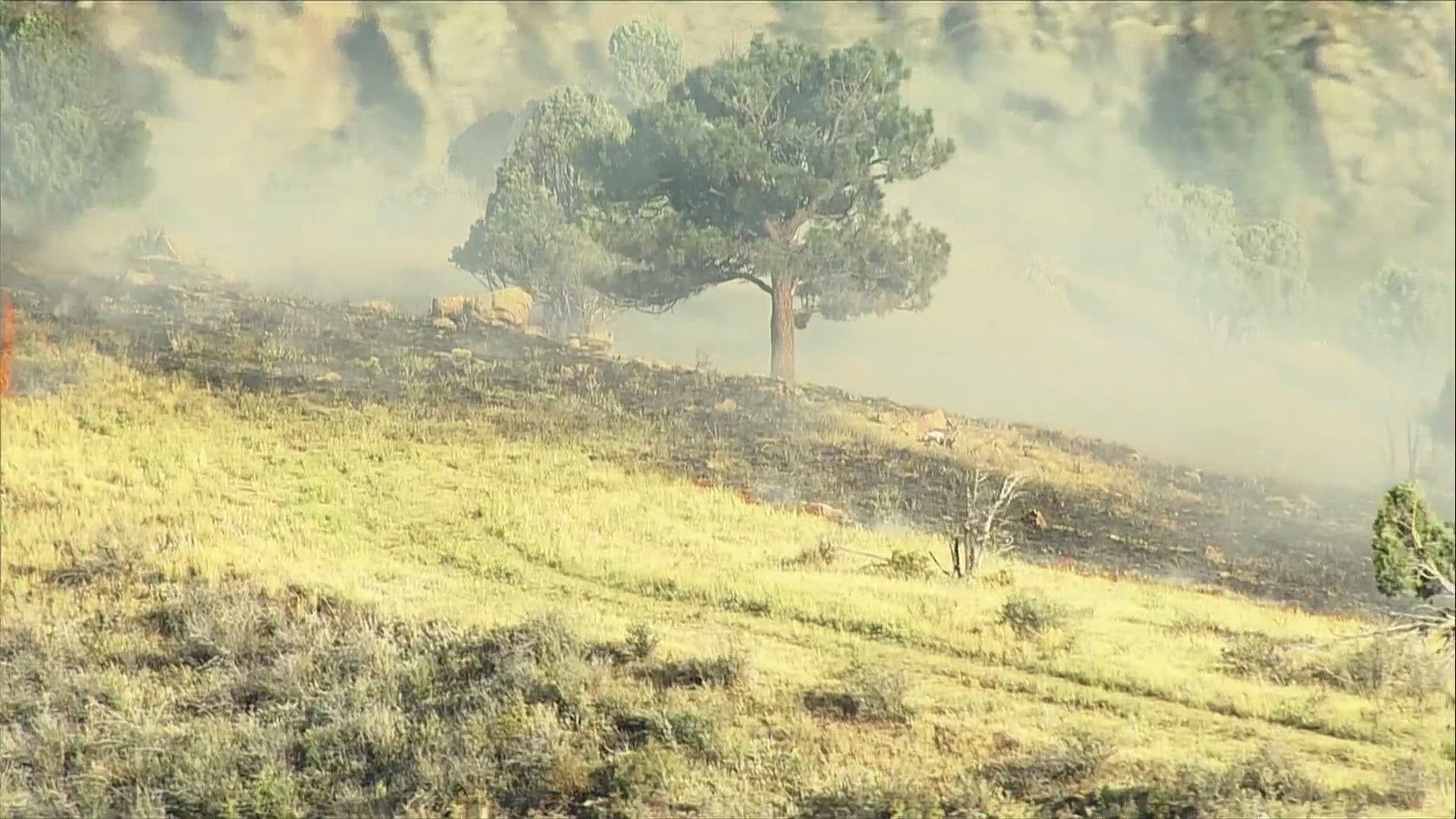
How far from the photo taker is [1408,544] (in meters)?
4.31

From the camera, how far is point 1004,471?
14.0ft

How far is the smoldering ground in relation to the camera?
13.4 feet

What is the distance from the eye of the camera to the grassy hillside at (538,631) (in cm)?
Result: 353

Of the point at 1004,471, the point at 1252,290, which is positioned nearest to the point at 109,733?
the point at 1004,471

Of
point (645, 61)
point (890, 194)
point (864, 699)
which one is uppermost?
point (645, 61)

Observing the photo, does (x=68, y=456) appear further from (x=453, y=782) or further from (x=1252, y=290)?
(x=1252, y=290)

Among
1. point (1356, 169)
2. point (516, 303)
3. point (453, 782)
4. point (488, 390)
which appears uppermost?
point (1356, 169)

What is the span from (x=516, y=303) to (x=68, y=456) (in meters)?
1.50

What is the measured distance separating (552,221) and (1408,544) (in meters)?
3.27

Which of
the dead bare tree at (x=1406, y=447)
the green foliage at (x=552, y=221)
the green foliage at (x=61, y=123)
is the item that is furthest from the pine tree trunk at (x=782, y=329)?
the dead bare tree at (x=1406, y=447)

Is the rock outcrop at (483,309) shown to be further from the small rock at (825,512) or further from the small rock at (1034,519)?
the small rock at (1034,519)

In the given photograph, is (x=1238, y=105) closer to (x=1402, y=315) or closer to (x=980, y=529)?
(x=1402, y=315)

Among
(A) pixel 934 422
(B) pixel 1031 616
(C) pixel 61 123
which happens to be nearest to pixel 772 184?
(A) pixel 934 422

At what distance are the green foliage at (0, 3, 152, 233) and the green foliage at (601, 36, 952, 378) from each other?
5.32 feet
